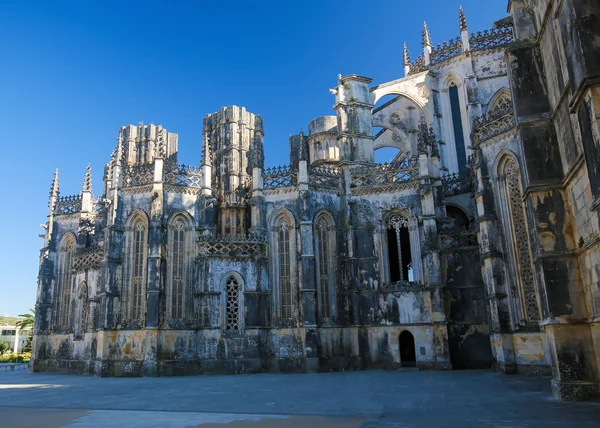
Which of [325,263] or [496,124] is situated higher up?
[496,124]

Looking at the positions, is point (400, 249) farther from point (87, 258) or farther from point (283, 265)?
point (87, 258)

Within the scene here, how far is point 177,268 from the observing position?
2745cm

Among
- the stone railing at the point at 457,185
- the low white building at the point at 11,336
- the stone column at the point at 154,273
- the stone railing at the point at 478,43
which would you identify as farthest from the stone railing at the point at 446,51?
the low white building at the point at 11,336

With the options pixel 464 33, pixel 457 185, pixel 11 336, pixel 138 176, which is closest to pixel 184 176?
pixel 138 176

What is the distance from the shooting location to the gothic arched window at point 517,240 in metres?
20.2

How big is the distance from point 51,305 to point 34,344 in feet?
9.02

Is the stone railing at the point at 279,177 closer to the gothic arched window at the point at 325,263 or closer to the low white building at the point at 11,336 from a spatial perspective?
the gothic arched window at the point at 325,263

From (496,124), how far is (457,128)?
1359 centimetres

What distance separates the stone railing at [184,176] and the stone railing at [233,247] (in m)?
3.62

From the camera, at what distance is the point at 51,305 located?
3428 centimetres

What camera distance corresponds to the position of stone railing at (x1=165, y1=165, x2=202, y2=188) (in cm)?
2858

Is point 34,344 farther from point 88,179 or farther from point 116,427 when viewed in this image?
point 116,427

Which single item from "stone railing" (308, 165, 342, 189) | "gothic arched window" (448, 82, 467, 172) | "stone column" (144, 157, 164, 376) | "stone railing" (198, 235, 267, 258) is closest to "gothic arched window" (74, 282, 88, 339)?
"stone column" (144, 157, 164, 376)

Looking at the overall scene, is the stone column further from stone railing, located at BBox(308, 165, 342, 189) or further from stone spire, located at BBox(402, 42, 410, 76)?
stone spire, located at BBox(402, 42, 410, 76)
